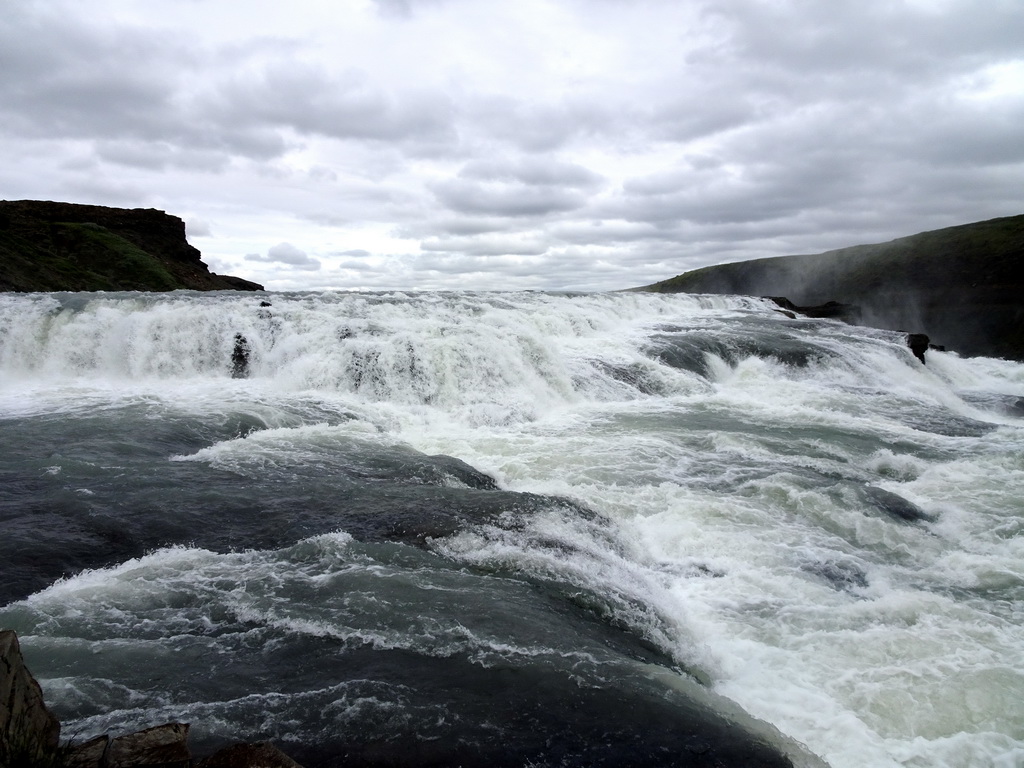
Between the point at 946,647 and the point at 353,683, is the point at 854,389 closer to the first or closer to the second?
the point at 946,647

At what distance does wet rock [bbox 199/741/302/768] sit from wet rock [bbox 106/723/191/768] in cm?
13

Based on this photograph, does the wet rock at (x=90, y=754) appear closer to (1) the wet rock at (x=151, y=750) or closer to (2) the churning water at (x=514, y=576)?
(1) the wet rock at (x=151, y=750)

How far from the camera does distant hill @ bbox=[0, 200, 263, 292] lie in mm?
40213

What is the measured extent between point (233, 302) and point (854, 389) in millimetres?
19917

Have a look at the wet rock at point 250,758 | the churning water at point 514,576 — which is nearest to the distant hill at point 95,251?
the churning water at point 514,576

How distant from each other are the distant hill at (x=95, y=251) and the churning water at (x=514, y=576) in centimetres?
3191

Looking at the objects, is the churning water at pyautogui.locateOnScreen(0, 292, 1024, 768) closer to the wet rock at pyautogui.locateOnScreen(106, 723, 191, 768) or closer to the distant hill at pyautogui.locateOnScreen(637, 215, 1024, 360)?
the wet rock at pyautogui.locateOnScreen(106, 723, 191, 768)

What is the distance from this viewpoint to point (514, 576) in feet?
20.7

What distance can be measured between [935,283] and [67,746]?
53.9m

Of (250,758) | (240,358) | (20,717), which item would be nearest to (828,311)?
(240,358)

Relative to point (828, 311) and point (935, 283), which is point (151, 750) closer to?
point (828, 311)

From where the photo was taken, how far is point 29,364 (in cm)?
1683

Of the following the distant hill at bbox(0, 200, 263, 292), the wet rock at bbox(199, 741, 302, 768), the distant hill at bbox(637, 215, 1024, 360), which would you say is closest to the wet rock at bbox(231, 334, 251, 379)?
the wet rock at bbox(199, 741, 302, 768)

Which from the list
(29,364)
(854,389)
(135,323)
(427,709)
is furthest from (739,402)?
(29,364)
